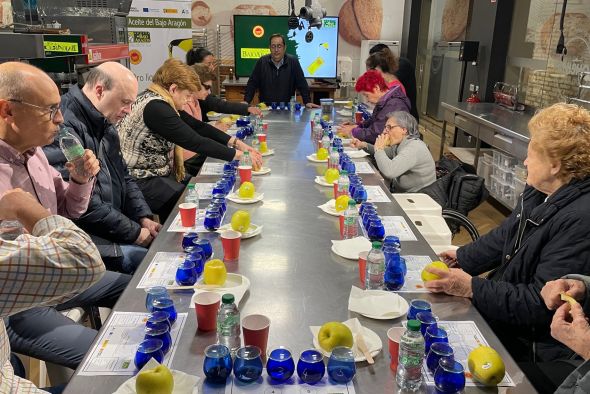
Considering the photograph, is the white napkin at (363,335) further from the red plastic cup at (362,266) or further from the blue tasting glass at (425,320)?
the red plastic cup at (362,266)

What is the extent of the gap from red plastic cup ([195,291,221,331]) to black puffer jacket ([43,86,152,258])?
126 centimetres

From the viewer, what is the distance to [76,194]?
7.48 feet

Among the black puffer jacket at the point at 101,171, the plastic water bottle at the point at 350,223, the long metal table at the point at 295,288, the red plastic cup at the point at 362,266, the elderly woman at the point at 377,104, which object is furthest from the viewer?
the elderly woman at the point at 377,104

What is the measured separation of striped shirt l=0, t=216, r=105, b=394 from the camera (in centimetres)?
107

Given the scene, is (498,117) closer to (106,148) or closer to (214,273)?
(106,148)

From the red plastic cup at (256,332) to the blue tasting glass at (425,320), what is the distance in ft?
1.43

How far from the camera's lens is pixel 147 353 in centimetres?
131


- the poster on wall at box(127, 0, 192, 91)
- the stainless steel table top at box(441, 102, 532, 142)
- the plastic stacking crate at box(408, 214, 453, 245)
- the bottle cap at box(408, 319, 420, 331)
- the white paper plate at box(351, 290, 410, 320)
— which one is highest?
the poster on wall at box(127, 0, 192, 91)

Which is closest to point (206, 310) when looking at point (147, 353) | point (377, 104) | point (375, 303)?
point (147, 353)

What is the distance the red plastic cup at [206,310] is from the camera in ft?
4.87

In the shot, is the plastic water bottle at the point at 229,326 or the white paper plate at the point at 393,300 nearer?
the plastic water bottle at the point at 229,326

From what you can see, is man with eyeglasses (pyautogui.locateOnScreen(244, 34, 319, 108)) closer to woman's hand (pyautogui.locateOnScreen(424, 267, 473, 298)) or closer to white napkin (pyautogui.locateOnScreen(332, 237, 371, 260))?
white napkin (pyautogui.locateOnScreen(332, 237, 371, 260))

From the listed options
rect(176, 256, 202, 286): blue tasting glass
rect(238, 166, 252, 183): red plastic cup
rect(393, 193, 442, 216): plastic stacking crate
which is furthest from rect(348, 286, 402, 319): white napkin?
rect(238, 166, 252, 183): red plastic cup

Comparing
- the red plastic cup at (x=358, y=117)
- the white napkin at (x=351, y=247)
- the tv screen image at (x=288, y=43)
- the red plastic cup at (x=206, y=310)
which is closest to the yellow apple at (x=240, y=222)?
the white napkin at (x=351, y=247)
